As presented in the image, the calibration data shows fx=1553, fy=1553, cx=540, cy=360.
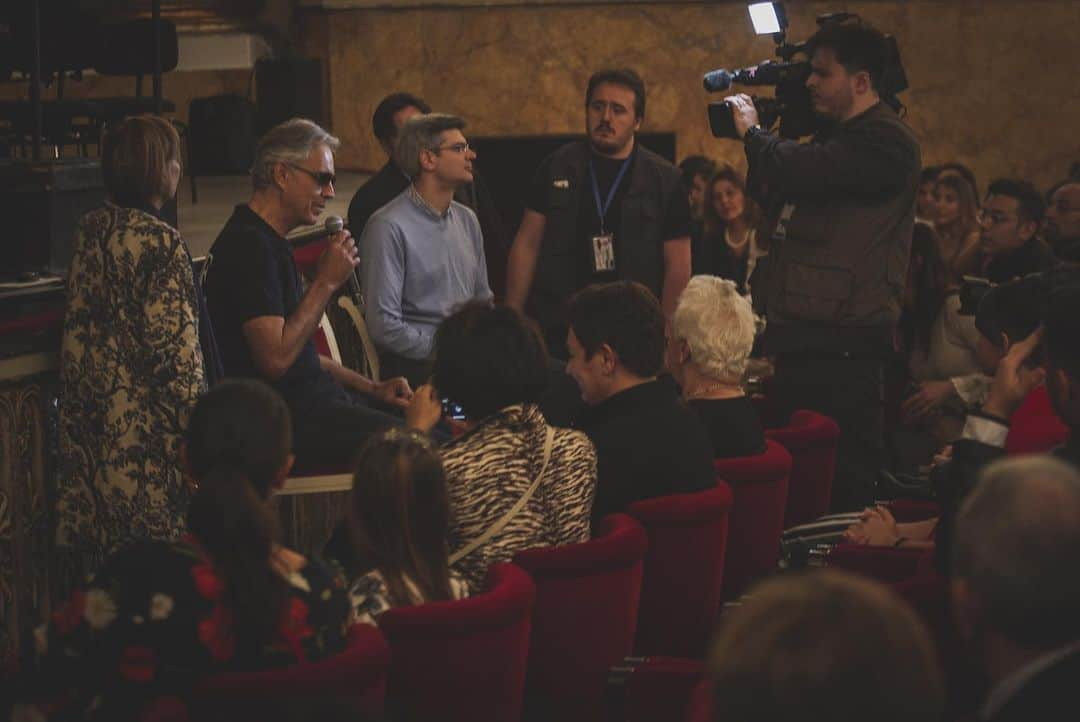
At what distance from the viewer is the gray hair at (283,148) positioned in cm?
375

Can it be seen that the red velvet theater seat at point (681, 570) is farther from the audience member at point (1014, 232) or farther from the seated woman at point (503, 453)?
the audience member at point (1014, 232)

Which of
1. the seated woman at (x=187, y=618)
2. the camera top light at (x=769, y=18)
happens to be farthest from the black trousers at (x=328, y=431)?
the camera top light at (x=769, y=18)

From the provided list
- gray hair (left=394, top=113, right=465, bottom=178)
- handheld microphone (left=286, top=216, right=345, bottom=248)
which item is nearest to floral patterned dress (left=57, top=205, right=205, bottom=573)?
gray hair (left=394, top=113, right=465, bottom=178)

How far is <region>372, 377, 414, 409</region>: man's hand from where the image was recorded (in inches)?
161

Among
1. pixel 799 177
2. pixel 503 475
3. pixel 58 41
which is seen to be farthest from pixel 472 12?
pixel 503 475

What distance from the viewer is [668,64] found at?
920 cm

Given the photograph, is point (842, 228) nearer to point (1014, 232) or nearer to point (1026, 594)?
point (1014, 232)

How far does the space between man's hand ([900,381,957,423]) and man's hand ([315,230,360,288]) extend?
2181mm

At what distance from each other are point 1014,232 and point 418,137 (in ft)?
6.81

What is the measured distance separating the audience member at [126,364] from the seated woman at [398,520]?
0.97 metres

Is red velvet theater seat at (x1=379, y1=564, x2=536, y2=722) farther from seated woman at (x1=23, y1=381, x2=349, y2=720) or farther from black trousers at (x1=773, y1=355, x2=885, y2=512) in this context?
black trousers at (x1=773, y1=355, x2=885, y2=512)

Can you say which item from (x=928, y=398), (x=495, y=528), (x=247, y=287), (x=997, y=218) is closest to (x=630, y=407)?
(x=495, y=528)

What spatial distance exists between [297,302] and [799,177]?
146 centimetres

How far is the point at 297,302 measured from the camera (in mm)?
3752
